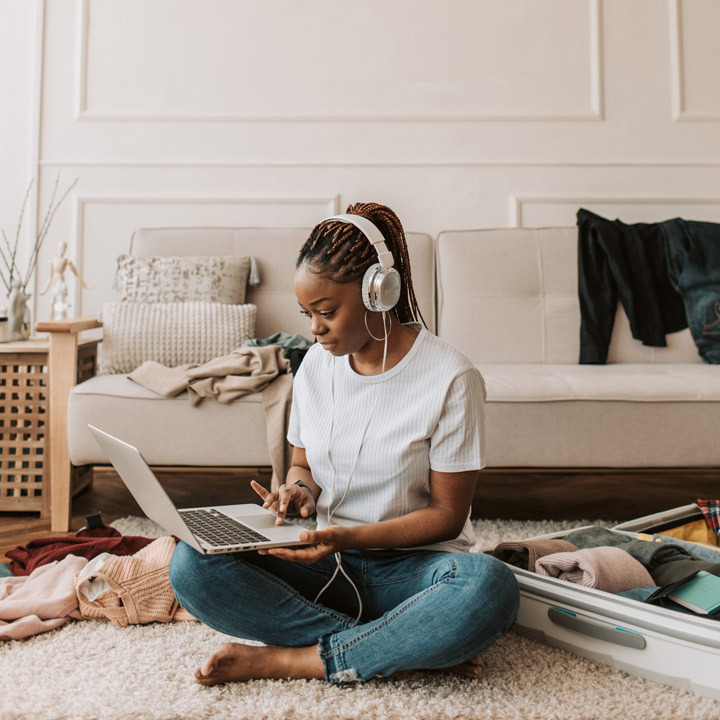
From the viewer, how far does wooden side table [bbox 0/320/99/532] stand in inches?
80.7

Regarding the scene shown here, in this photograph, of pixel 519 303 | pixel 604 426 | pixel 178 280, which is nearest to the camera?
pixel 604 426

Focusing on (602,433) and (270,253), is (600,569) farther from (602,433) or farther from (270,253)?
(270,253)

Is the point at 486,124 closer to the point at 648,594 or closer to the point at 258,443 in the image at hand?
the point at 258,443

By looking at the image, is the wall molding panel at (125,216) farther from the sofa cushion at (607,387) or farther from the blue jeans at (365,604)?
the blue jeans at (365,604)

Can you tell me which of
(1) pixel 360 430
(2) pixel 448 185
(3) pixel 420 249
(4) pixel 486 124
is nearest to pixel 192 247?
(3) pixel 420 249

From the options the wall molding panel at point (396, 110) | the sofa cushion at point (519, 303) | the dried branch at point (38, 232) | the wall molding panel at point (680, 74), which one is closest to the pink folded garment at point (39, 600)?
the sofa cushion at point (519, 303)

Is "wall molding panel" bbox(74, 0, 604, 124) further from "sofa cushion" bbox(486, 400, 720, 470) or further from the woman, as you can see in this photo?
the woman

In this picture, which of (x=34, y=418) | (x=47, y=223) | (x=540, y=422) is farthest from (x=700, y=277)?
(x=47, y=223)

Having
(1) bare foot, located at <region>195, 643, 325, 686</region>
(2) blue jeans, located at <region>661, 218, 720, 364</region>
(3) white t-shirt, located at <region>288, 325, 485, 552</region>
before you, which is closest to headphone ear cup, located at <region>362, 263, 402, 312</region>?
(3) white t-shirt, located at <region>288, 325, 485, 552</region>

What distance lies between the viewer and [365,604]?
46.0 inches

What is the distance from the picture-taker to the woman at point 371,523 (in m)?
1.03

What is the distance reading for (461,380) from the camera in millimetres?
1112

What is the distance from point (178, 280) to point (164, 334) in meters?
0.25

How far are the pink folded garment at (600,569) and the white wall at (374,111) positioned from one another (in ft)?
6.19
